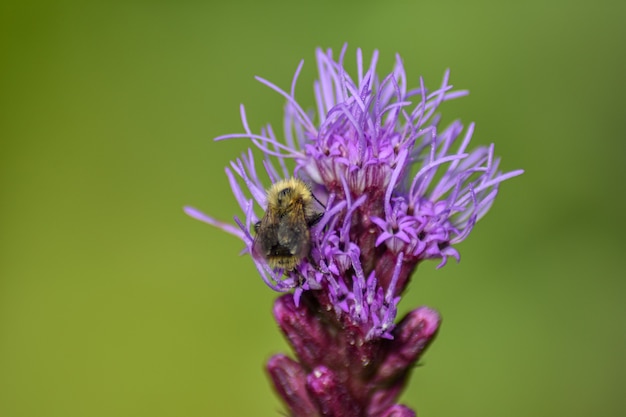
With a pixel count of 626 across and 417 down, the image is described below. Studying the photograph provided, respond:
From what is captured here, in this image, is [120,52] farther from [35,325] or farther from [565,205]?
[565,205]

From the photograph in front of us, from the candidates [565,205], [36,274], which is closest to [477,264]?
[565,205]

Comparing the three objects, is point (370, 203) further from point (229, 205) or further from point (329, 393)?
point (229, 205)

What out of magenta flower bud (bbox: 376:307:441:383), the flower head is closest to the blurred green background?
magenta flower bud (bbox: 376:307:441:383)

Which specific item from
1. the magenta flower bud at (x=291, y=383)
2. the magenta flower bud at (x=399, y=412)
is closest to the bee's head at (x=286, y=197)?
the magenta flower bud at (x=291, y=383)

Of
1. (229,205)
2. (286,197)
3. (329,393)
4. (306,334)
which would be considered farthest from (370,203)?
(229,205)

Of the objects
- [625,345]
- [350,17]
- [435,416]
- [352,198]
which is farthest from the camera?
A: [350,17]

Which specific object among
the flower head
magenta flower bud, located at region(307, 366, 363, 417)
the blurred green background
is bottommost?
magenta flower bud, located at region(307, 366, 363, 417)

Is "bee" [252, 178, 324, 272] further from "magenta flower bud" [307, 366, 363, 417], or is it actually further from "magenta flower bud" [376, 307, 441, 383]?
"magenta flower bud" [376, 307, 441, 383]
